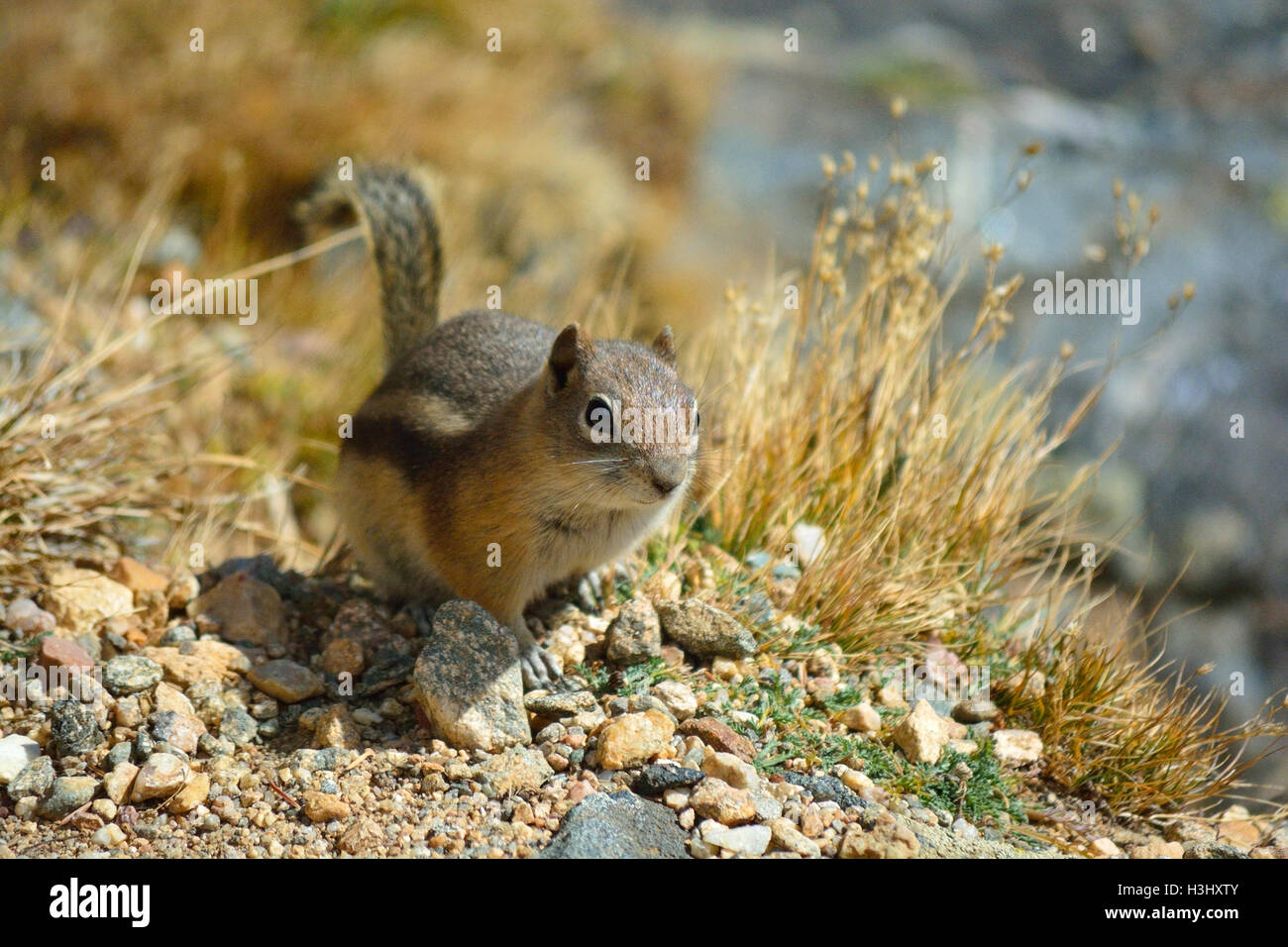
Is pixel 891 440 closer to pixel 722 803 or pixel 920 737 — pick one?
pixel 920 737

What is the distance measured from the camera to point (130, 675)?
394 centimetres

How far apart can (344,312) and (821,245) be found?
193 inches

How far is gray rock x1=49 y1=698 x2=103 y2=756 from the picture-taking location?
3652 mm

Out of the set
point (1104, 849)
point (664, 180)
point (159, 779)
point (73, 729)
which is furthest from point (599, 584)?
point (664, 180)

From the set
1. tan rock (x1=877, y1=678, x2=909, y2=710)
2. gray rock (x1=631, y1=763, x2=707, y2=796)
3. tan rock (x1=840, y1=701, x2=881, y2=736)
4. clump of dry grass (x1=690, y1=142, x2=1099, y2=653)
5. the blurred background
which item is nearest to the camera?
gray rock (x1=631, y1=763, x2=707, y2=796)

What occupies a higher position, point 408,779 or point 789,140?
point 789,140

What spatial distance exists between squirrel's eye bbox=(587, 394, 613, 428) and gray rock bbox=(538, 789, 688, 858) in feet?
4.00

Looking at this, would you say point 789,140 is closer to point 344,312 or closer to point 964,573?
point 344,312

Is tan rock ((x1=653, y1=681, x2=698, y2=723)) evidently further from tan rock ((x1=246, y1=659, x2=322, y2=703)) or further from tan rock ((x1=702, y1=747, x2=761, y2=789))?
tan rock ((x1=246, y1=659, x2=322, y2=703))

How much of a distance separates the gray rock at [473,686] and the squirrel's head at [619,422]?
607mm

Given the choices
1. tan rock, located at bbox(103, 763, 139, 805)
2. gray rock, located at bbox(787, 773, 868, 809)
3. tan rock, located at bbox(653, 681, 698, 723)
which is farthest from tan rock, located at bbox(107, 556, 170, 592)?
gray rock, located at bbox(787, 773, 868, 809)

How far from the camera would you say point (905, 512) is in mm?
4723

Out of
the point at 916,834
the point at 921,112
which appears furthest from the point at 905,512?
the point at 921,112

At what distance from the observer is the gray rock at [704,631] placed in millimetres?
4031
